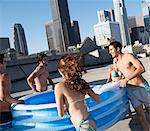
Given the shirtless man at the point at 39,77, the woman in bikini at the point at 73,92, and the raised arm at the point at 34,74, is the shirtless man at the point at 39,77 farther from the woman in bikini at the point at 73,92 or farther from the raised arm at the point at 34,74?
the woman in bikini at the point at 73,92

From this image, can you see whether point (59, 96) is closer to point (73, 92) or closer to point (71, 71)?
point (73, 92)

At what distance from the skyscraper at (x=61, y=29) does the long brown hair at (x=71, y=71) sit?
272 feet

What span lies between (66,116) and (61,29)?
95.3 metres

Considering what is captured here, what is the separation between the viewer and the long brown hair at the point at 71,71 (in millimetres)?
2703

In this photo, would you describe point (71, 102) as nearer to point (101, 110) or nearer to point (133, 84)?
point (101, 110)

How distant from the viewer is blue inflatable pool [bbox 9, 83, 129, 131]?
13.0ft

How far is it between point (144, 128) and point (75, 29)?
98694 millimetres

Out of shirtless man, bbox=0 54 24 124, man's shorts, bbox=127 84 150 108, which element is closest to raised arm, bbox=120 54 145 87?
man's shorts, bbox=127 84 150 108

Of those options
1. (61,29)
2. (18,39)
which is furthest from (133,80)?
(61,29)

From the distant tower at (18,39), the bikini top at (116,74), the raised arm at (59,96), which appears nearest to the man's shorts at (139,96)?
the bikini top at (116,74)

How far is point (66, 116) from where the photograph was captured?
12.7 feet

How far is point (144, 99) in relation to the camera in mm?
4430

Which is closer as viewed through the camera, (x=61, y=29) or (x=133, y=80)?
(x=133, y=80)

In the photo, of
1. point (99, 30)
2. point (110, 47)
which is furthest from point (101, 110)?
point (99, 30)
